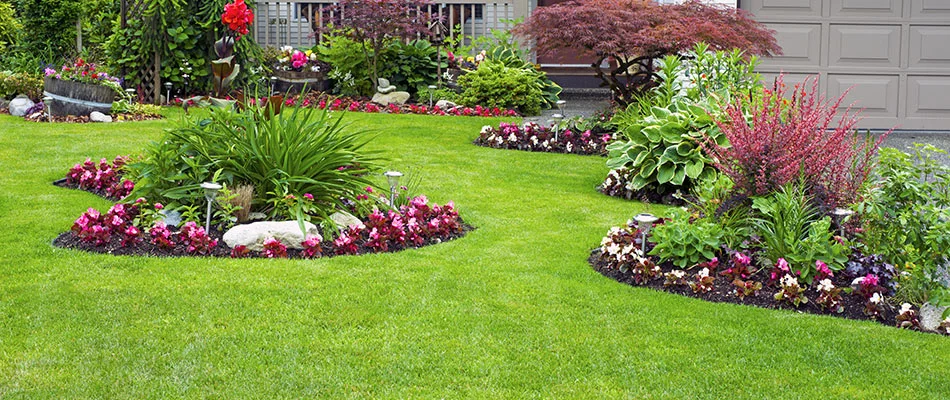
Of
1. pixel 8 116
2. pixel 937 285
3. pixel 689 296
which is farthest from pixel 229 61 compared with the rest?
pixel 937 285

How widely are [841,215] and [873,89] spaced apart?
7.40 meters

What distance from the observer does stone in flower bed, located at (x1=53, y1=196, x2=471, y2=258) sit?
5867 mm

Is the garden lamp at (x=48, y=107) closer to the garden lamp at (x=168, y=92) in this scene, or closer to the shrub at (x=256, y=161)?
the garden lamp at (x=168, y=92)

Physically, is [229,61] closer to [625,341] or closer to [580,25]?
[580,25]

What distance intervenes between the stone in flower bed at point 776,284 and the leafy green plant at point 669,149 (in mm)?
2052

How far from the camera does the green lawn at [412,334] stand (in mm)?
4055

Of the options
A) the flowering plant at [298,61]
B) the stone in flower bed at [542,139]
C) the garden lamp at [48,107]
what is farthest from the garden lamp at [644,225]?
the flowering plant at [298,61]

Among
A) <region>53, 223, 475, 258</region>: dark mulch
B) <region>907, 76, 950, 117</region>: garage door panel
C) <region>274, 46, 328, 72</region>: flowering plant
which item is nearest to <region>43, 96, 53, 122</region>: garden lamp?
<region>274, 46, 328, 72</region>: flowering plant

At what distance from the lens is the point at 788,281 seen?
16.9 ft

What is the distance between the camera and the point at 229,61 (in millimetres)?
11375

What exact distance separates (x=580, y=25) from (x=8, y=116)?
244 inches

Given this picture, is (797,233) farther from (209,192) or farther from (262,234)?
(209,192)

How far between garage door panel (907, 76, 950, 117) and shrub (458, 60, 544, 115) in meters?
4.23

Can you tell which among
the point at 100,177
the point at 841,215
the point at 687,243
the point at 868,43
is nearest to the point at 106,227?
the point at 100,177
